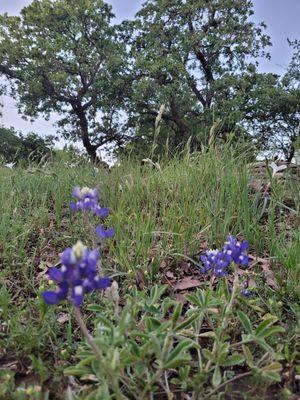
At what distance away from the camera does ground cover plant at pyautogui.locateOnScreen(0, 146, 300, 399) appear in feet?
3.78

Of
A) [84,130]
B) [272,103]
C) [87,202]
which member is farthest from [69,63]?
[87,202]

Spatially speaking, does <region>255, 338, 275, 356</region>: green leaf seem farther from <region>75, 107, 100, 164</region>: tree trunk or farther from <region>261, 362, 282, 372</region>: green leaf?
<region>75, 107, 100, 164</region>: tree trunk

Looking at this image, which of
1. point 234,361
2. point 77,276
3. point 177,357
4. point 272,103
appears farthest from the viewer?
point 272,103

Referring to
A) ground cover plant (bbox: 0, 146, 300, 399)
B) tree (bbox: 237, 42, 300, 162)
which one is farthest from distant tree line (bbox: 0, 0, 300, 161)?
ground cover plant (bbox: 0, 146, 300, 399)

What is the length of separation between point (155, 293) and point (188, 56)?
61.1 feet

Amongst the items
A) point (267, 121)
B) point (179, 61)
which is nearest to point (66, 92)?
point (179, 61)

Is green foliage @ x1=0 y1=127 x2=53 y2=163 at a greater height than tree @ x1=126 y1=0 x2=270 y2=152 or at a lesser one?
lesser

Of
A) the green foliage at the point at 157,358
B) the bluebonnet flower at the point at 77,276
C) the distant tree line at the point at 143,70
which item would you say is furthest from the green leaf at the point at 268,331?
the distant tree line at the point at 143,70

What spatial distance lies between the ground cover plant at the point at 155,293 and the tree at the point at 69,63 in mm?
15875

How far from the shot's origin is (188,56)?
1861cm

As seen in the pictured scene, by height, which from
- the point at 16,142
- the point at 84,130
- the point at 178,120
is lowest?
the point at 16,142

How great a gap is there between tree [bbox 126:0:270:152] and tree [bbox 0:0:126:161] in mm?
1497

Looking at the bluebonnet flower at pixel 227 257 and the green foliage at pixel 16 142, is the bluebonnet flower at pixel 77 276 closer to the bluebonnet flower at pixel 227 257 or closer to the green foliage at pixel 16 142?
the bluebonnet flower at pixel 227 257

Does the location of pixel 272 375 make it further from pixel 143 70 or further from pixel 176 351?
pixel 143 70
